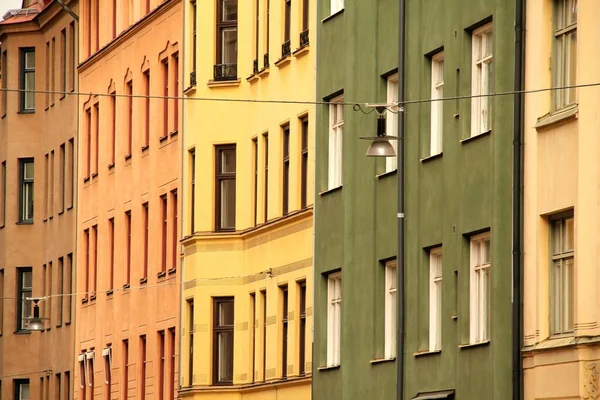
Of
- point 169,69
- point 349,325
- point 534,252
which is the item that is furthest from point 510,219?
point 169,69

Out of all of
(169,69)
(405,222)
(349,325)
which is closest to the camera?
(405,222)

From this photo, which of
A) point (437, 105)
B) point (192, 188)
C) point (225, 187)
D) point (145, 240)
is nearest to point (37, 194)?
point (145, 240)

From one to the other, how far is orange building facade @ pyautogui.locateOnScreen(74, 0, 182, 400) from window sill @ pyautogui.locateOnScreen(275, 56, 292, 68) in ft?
24.0

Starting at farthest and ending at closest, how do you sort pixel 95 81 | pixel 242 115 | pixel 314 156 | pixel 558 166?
pixel 95 81 → pixel 242 115 → pixel 314 156 → pixel 558 166

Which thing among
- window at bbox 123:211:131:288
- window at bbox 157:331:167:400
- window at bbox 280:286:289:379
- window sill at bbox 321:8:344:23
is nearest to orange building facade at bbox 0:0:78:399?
window at bbox 123:211:131:288

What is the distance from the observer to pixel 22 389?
77.3 m

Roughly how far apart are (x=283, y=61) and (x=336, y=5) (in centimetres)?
343

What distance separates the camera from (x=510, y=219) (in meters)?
38.1

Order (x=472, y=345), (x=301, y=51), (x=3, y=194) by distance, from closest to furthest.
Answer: (x=472, y=345), (x=301, y=51), (x=3, y=194)

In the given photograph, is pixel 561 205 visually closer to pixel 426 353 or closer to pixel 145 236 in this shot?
pixel 426 353

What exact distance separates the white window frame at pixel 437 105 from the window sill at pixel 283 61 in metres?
8.86

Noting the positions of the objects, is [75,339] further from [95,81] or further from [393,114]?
[393,114]

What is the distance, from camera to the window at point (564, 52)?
118ft

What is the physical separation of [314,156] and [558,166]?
13.6 meters
